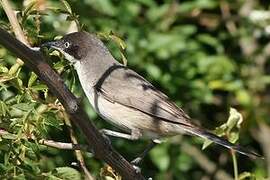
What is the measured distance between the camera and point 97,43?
4449 mm

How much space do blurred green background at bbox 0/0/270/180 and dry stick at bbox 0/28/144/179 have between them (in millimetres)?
889

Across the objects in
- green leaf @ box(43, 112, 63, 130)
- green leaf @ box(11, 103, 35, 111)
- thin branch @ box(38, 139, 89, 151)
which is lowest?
thin branch @ box(38, 139, 89, 151)

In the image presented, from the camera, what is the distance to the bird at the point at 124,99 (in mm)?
4211

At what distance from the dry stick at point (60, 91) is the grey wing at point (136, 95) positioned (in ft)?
3.55

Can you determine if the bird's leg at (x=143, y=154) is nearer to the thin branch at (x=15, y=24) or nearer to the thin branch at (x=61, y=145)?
the thin branch at (x=61, y=145)

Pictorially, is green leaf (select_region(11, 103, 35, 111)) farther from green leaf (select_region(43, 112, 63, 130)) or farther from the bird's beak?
the bird's beak

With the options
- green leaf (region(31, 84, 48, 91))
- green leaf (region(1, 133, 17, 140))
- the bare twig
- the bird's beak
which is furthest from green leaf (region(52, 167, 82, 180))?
the bare twig

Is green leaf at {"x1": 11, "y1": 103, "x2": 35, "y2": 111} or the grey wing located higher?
green leaf at {"x1": 11, "y1": 103, "x2": 35, "y2": 111}

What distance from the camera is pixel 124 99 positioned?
4332 mm

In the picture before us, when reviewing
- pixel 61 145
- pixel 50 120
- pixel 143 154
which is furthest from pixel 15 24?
pixel 143 154

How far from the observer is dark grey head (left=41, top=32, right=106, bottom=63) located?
4062mm

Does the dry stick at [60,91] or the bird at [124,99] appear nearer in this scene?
the dry stick at [60,91]

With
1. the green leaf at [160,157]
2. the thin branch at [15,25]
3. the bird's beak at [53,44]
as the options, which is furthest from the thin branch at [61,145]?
the green leaf at [160,157]

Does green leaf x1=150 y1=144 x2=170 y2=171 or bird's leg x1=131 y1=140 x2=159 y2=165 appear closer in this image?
bird's leg x1=131 y1=140 x2=159 y2=165
